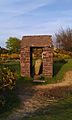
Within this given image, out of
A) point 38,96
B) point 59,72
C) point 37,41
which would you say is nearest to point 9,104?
point 38,96

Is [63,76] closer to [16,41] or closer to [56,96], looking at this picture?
[56,96]

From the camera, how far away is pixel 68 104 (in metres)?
12.5

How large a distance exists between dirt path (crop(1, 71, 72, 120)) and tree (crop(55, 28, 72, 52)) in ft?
83.5

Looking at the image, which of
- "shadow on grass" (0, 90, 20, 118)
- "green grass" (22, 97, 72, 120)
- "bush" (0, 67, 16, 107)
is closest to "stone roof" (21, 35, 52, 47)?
"shadow on grass" (0, 90, 20, 118)

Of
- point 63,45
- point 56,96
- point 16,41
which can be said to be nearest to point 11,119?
point 56,96

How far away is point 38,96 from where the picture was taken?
1426 cm

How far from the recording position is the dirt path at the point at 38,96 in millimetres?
11164

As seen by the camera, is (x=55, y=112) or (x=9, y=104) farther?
(x=9, y=104)

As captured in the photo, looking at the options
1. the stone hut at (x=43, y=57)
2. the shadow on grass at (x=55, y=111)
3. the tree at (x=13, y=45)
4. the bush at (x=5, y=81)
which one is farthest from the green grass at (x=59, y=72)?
the tree at (x=13, y=45)

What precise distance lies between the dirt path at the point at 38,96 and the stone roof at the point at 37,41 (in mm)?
2463

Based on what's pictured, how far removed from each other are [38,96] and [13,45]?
26.2 metres

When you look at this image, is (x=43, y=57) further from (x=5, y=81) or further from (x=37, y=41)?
(x=5, y=81)

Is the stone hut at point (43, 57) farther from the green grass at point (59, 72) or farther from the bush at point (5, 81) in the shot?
the bush at point (5, 81)

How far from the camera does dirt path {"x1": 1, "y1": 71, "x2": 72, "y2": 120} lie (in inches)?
440
